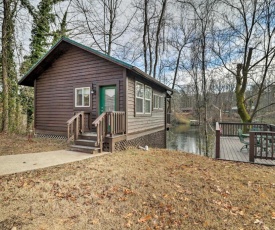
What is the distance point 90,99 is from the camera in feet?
26.9

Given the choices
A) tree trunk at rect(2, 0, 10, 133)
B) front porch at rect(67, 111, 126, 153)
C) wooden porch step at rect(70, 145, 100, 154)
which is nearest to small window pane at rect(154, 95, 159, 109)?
front porch at rect(67, 111, 126, 153)

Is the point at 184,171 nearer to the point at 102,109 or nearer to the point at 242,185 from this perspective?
the point at 242,185

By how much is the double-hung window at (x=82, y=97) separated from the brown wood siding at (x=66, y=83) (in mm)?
207

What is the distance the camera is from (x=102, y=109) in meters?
8.03

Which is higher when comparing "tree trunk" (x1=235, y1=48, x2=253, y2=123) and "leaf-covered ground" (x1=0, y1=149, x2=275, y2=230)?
"tree trunk" (x1=235, y1=48, x2=253, y2=123)

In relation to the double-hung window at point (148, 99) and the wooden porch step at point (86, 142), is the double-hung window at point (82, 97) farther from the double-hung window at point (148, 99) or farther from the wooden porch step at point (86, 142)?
the double-hung window at point (148, 99)

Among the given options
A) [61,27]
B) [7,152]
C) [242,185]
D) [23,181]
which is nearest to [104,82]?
[7,152]

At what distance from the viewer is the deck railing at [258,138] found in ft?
19.4

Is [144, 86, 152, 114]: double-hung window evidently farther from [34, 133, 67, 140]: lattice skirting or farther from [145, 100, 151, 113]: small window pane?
[34, 133, 67, 140]: lattice skirting

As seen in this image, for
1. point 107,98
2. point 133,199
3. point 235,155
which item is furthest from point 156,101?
point 133,199

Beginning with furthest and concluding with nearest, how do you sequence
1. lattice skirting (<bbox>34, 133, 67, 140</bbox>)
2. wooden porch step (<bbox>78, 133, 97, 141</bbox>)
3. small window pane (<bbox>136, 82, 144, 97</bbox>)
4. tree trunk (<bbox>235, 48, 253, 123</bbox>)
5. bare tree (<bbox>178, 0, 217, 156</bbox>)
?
bare tree (<bbox>178, 0, 217, 156</bbox>) < tree trunk (<bbox>235, 48, 253, 123</bbox>) < lattice skirting (<bbox>34, 133, 67, 140</bbox>) < small window pane (<bbox>136, 82, 144, 97</bbox>) < wooden porch step (<bbox>78, 133, 97, 141</bbox>)

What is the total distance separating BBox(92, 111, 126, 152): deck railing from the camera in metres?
6.15

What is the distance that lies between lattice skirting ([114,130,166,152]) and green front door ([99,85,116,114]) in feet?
5.57

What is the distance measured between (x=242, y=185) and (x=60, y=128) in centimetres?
844
